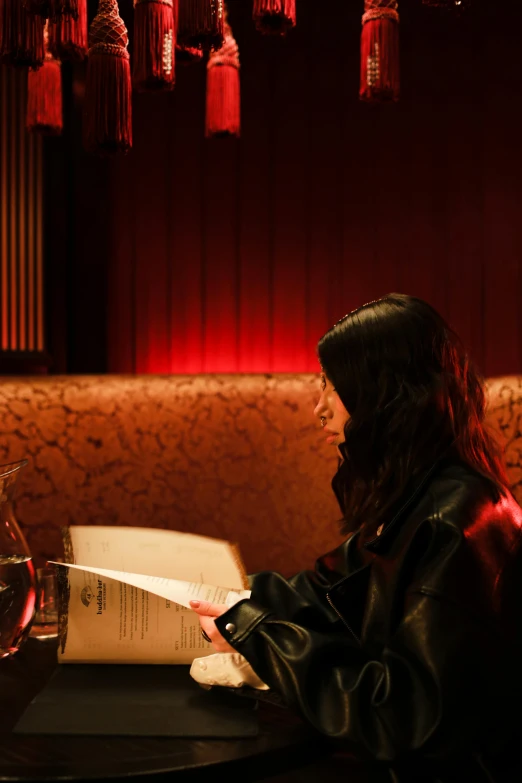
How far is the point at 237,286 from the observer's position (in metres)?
2.44

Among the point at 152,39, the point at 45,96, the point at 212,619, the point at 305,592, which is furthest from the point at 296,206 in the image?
the point at 212,619

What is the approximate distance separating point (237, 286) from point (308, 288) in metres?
0.23

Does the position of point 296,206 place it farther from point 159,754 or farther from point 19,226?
point 159,754

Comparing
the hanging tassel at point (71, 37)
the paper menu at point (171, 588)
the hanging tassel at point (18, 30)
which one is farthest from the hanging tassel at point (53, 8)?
the paper menu at point (171, 588)

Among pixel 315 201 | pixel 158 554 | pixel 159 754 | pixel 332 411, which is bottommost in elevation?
pixel 159 754

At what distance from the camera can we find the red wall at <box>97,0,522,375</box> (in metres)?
2.35

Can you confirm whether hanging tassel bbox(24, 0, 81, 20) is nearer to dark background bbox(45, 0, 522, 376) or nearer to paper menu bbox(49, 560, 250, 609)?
paper menu bbox(49, 560, 250, 609)

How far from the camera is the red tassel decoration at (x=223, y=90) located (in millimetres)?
1456

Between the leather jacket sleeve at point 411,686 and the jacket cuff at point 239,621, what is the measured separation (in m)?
0.06

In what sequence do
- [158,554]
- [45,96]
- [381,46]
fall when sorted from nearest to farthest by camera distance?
1. [158,554]
2. [381,46]
3. [45,96]

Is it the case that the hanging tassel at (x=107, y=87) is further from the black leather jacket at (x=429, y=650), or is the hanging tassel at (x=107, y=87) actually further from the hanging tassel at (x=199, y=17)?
the black leather jacket at (x=429, y=650)

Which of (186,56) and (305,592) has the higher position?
(186,56)

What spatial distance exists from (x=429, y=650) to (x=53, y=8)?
865mm

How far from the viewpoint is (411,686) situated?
791 millimetres
